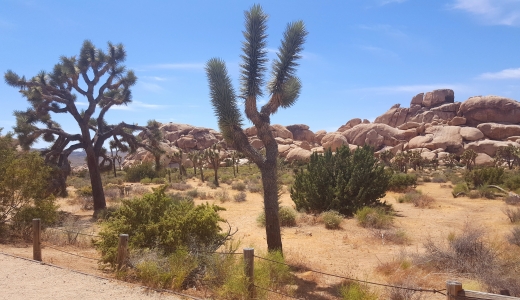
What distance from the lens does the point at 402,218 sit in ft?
52.6

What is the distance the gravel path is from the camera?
6.52 m

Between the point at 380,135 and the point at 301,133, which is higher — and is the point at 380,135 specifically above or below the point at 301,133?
below

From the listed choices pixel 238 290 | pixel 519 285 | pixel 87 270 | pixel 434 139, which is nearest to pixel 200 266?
pixel 238 290

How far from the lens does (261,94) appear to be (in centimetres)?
935

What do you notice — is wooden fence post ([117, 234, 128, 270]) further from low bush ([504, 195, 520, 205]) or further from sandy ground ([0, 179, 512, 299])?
low bush ([504, 195, 520, 205])

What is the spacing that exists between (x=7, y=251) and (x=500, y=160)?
4991cm

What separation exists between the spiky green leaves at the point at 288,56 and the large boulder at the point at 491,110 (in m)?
66.0

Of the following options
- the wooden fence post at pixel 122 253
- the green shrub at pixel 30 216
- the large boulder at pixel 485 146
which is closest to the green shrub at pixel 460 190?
the wooden fence post at pixel 122 253

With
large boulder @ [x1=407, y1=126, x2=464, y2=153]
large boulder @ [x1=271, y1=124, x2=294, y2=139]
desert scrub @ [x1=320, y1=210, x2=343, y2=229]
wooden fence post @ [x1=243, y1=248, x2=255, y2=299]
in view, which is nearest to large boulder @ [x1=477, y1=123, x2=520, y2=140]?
large boulder @ [x1=407, y1=126, x2=464, y2=153]

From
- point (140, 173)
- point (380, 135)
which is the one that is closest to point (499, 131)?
point (380, 135)

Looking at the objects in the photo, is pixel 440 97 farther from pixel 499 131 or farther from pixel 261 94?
→ pixel 261 94

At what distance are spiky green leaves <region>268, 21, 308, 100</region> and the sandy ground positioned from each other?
149 inches

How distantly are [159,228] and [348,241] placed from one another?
604 cm

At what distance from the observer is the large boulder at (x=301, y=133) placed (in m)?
83.4
